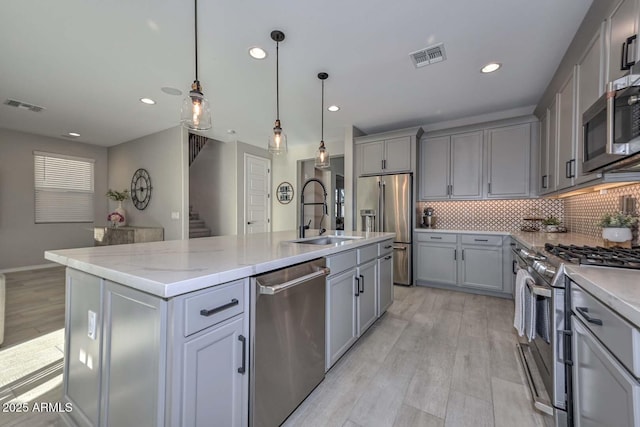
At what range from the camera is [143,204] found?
5359 mm

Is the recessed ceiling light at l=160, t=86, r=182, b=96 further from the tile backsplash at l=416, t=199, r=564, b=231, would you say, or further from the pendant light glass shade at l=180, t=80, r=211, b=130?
the tile backsplash at l=416, t=199, r=564, b=231

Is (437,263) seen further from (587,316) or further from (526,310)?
(587,316)

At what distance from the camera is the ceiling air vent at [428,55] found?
2367mm

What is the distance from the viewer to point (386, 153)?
4.26 meters

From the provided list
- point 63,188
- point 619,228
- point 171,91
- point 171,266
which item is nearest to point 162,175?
point 171,91

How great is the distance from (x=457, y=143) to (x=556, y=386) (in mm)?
3321

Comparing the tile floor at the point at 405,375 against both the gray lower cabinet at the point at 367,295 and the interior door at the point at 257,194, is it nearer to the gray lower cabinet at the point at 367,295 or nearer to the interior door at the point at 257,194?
the gray lower cabinet at the point at 367,295

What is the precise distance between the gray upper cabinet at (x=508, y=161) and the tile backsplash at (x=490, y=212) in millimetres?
321

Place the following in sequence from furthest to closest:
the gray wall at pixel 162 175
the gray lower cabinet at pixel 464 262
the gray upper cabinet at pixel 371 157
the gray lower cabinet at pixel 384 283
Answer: the gray wall at pixel 162 175, the gray upper cabinet at pixel 371 157, the gray lower cabinet at pixel 464 262, the gray lower cabinet at pixel 384 283

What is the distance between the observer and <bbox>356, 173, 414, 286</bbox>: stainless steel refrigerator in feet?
13.1

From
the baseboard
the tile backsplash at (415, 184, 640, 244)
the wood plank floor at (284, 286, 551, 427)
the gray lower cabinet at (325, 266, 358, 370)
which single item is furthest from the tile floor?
the baseboard

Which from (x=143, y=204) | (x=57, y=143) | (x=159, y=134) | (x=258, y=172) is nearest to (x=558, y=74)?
(x=258, y=172)

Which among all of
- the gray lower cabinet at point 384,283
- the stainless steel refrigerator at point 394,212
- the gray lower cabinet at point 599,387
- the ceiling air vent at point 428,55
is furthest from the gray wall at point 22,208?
the gray lower cabinet at point 599,387

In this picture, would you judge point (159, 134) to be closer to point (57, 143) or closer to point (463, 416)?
point (57, 143)
